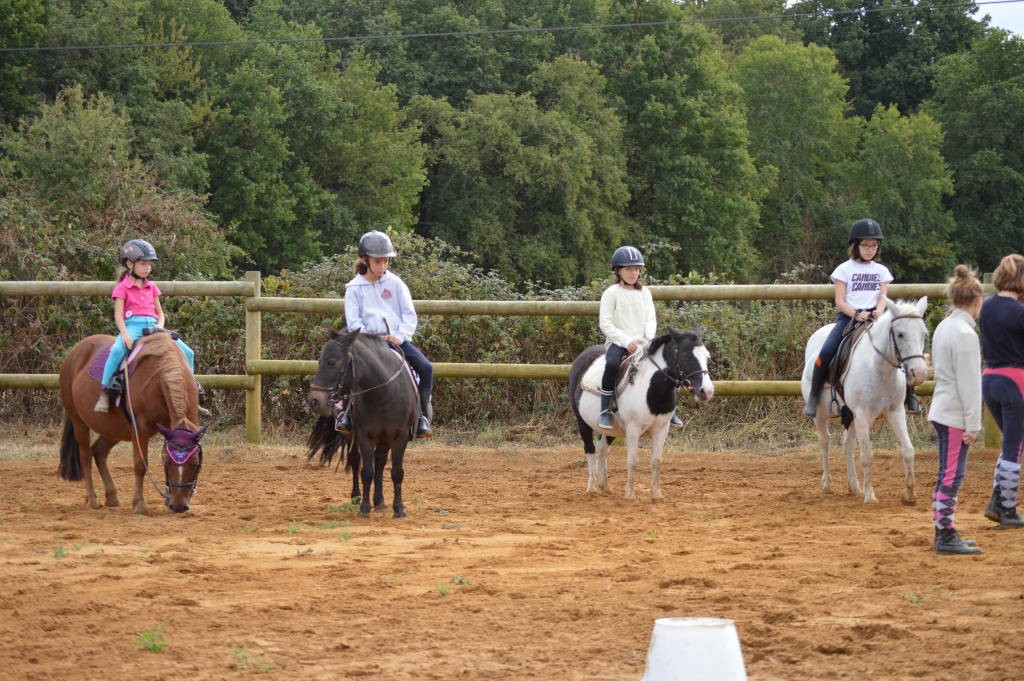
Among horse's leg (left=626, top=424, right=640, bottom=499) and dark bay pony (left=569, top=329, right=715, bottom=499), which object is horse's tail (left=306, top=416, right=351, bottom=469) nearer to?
dark bay pony (left=569, top=329, right=715, bottom=499)

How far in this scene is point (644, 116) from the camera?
6300 cm

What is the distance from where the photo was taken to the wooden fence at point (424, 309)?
13.8 meters

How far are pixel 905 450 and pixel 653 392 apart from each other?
2087 mm

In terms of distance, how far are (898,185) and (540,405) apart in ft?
193

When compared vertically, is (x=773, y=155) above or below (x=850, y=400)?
above

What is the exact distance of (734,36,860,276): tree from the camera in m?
70.6

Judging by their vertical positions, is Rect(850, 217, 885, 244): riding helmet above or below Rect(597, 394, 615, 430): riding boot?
above

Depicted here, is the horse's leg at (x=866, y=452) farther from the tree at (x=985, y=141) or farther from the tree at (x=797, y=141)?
the tree at (x=797, y=141)

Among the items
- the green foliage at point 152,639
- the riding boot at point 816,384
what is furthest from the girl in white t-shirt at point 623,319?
the green foliage at point 152,639

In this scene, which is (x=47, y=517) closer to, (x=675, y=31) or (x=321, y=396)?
(x=321, y=396)

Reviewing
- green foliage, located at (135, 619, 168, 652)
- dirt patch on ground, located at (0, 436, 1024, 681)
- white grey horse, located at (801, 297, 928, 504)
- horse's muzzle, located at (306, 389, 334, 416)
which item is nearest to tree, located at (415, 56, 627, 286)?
white grey horse, located at (801, 297, 928, 504)

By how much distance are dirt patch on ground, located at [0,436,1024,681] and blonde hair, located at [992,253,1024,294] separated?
166cm

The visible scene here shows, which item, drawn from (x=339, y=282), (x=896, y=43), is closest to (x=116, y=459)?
(x=339, y=282)

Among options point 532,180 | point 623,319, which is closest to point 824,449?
point 623,319
